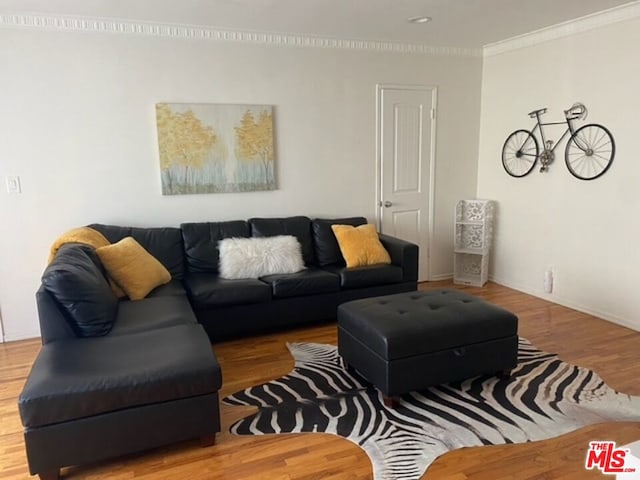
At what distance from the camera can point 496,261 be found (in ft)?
16.9

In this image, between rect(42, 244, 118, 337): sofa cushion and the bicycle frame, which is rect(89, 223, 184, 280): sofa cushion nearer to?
rect(42, 244, 118, 337): sofa cushion

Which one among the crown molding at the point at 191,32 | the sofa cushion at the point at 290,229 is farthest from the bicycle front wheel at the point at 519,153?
the sofa cushion at the point at 290,229

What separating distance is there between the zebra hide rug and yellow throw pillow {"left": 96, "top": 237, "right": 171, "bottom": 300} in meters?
1.09

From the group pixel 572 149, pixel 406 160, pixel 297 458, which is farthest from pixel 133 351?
pixel 572 149

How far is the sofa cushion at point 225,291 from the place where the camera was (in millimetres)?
3508

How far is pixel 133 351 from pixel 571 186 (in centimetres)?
383

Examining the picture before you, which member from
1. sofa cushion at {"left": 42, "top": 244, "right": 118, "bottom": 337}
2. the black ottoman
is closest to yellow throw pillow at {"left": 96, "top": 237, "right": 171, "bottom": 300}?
sofa cushion at {"left": 42, "top": 244, "right": 118, "bottom": 337}

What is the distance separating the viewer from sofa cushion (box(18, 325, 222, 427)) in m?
1.99

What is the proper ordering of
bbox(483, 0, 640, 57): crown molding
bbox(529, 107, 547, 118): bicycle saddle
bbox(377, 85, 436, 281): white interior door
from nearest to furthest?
bbox(483, 0, 640, 57): crown molding → bbox(529, 107, 547, 118): bicycle saddle → bbox(377, 85, 436, 281): white interior door

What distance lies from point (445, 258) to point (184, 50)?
11.2 ft

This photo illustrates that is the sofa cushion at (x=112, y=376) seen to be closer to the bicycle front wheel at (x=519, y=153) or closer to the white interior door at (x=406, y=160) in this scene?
the white interior door at (x=406, y=160)

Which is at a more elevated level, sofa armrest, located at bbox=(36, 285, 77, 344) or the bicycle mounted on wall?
the bicycle mounted on wall

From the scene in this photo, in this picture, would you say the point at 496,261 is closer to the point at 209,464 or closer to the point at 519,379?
the point at 519,379

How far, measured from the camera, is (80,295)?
8.24 feet
